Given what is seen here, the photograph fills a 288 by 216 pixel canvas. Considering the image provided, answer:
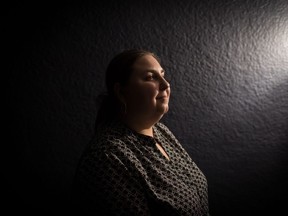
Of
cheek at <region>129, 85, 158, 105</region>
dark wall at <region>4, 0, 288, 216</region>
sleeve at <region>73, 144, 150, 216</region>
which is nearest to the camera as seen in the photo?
sleeve at <region>73, 144, 150, 216</region>

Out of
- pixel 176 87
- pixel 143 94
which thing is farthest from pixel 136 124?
pixel 176 87

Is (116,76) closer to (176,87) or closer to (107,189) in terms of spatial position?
(107,189)

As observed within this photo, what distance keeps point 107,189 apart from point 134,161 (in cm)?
11

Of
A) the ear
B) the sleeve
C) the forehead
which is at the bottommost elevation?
the sleeve

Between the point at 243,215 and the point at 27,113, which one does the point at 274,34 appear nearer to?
the point at 243,215

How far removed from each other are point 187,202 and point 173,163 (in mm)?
152

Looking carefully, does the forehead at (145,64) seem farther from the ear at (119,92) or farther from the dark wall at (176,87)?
the dark wall at (176,87)

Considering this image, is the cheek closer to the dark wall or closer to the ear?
the ear

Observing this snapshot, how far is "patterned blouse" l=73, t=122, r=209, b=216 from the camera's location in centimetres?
74

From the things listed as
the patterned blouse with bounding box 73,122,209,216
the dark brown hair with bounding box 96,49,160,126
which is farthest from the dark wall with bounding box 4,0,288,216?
the patterned blouse with bounding box 73,122,209,216

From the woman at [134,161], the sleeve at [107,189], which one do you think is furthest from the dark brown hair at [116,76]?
the sleeve at [107,189]

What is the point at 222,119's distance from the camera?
1.52 meters

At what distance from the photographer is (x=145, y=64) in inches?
35.7

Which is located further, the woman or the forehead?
the forehead
